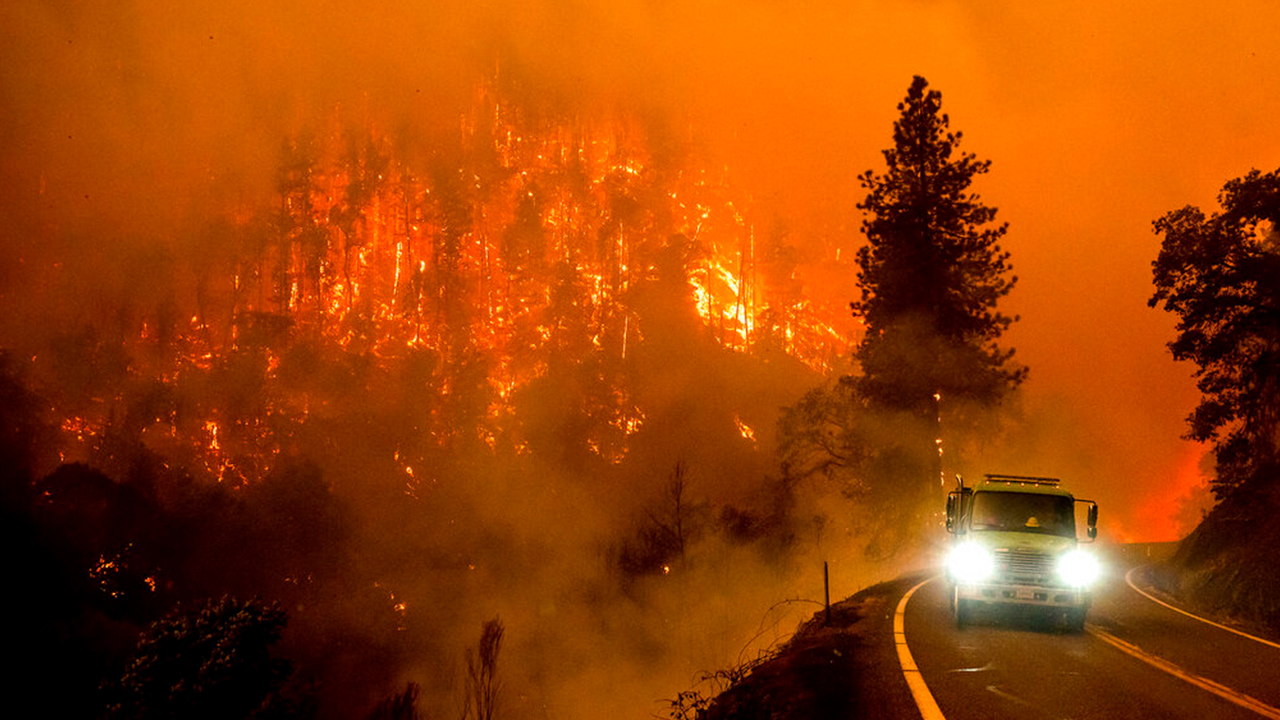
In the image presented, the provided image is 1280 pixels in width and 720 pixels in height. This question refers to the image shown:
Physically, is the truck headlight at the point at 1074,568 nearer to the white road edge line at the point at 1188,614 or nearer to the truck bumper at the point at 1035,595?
the truck bumper at the point at 1035,595

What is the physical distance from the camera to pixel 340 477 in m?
183

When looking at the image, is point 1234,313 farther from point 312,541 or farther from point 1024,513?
point 312,541

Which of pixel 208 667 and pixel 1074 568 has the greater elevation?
pixel 1074 568

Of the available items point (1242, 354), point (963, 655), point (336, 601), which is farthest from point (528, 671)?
point (963, 655)

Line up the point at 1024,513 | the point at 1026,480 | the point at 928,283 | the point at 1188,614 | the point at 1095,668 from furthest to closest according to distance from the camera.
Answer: the point at 928,283, the point at 1188,614, the point at 1026,480, the point at 1024,513, the point at 1095,668

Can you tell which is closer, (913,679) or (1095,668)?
(913,679)

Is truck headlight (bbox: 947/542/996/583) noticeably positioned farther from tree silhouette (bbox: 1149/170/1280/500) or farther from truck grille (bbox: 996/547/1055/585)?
tree silhouette (bbox: 1149/170/1280/500)

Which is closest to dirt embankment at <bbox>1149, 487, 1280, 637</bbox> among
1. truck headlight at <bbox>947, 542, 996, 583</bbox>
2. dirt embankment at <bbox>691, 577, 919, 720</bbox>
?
truck headlight at <bbox>947, 542, 996, 583</bbox>

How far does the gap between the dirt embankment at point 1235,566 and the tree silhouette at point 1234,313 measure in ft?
4.96

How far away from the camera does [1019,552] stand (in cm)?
1367

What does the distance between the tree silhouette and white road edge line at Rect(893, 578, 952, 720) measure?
14.0m

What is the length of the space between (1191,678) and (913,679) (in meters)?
3.46

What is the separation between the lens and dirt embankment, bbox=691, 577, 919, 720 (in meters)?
8.23

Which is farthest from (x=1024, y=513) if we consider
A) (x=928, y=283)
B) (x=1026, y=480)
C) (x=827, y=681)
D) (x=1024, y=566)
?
(x=928, y=283)
